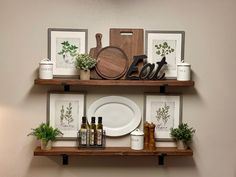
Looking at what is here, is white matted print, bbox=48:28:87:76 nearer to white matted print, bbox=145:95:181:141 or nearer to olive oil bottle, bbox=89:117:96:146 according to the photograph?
olive oil bottle, bbox=89:117:96:146

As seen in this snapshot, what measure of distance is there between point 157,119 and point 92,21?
34.0 inches

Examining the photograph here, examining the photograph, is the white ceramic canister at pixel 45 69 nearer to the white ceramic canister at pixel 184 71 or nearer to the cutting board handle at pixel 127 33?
the cutting board handle at pixel 127 33

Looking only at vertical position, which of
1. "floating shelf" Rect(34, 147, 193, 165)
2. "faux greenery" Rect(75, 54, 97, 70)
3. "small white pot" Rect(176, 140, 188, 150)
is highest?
"faux greenery" Rect(75, 54, 97, 70)

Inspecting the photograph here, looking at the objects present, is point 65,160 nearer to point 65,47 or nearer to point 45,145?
point 45,145

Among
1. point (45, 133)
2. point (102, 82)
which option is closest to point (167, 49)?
point (102, 82)

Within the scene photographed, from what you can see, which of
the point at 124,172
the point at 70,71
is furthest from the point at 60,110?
the point at 124,172

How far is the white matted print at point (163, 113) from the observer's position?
8.38ft

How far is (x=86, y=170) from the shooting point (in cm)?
256

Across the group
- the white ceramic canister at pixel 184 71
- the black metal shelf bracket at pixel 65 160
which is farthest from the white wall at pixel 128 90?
the white ceramic canister at pixel 184 71

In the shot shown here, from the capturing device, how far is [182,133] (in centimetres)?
245

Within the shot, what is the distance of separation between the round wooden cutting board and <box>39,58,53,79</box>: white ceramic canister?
0.33m

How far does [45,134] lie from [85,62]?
570 millimetres

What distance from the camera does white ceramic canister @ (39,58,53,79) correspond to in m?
2.39

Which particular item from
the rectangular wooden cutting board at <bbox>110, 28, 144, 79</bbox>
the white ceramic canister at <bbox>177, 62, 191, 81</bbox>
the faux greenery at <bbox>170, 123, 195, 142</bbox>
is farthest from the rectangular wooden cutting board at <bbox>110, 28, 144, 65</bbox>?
the faux greenery at <bbox>170, 123, 195, 142</bbox>
